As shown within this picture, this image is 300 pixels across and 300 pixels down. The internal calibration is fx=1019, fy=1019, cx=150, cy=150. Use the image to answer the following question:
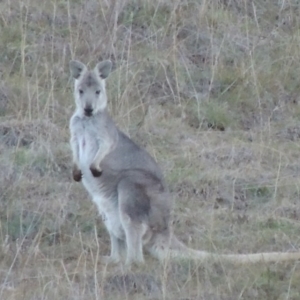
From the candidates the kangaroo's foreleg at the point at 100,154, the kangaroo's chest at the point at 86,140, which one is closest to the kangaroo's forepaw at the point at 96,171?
the kangaroo's foreleg at the point at 100,154

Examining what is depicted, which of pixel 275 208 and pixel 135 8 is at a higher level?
pixel 135 8

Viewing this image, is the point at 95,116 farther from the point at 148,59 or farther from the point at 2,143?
the point at 148,59

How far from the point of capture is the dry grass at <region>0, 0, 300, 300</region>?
5.07 m

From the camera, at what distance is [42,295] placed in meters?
4.72

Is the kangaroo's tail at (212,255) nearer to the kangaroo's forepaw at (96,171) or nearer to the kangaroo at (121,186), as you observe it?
the kangaroo at (121,186)

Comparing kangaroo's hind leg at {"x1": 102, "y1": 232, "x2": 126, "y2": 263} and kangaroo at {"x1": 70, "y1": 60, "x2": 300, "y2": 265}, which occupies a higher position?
kangaroo at {"x1": 70, "y1": 60, "x2": 300, "y2": 265}

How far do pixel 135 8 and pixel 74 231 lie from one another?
3398mm

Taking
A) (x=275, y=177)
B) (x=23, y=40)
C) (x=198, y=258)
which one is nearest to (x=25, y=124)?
(x=23, y=40)

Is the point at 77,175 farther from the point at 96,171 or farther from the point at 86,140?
the point at 86,140

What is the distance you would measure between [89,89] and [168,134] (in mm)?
1470

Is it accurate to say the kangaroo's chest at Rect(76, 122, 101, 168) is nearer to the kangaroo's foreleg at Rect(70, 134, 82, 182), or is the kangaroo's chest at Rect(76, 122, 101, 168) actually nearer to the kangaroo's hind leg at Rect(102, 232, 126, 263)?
the kangaroo's foreleg at Rect(70, 134, 82, 182)

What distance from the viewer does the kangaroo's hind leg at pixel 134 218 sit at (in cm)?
534

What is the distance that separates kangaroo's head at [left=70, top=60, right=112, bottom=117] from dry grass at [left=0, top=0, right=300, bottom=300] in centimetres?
60

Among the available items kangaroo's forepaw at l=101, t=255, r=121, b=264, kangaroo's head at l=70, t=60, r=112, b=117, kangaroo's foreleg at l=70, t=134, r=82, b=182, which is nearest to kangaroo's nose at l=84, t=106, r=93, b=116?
kangaroo's head at l=70, t=60, r=112, b=117
